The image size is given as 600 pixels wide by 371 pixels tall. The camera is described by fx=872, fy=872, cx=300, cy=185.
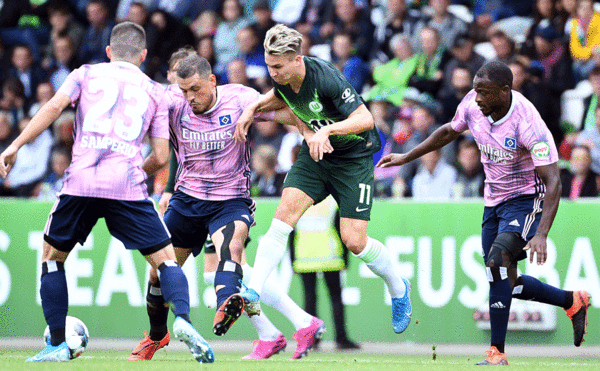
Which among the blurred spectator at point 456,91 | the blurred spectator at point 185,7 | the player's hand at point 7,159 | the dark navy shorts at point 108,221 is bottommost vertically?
the dark navy shorts at point 108,221

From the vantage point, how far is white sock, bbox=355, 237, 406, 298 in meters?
7.07

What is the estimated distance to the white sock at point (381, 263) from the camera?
707 centimetres

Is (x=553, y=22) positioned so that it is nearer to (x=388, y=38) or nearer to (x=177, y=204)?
(x=388, y=38)

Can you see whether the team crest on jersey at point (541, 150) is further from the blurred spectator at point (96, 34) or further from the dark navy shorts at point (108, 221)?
the blurred spectator at point (96, 34)

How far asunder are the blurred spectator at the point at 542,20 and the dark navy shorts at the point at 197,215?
6.09 m

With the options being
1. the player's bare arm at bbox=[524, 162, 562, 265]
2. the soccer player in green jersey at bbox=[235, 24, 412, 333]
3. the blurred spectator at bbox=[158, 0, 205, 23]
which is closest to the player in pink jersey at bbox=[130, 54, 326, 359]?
the soccer player in green jersey at bbox=[235, 24, 412, 333]

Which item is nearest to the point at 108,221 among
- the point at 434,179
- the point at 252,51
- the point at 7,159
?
the point at 7,159

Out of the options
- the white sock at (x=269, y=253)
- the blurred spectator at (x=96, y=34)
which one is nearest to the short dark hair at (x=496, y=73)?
the white sock at (x=269, y=253)

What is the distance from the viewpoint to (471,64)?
1174 centimetres

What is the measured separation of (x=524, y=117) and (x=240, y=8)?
8.14m

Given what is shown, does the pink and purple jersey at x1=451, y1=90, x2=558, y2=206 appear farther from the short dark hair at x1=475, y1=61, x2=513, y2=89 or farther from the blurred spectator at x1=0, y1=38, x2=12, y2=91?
the blurred spectator at x1=0, y1=38, x2=12, y2=91

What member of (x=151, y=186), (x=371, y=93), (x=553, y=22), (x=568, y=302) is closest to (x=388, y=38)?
(x=371, y=93)

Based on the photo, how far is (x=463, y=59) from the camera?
1185cm

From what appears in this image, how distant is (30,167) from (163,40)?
300 cm
